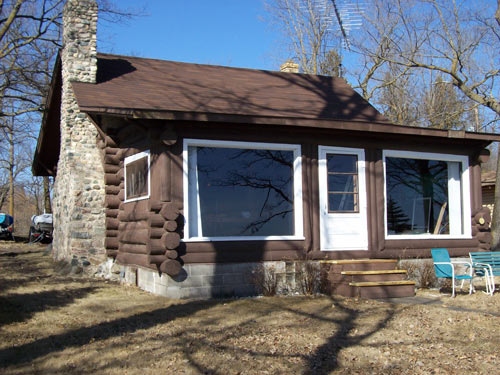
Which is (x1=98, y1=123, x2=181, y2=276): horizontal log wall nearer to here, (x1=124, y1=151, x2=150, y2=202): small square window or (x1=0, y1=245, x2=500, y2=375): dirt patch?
(x1=124, y1=151, x2=150, y2=202): small square window

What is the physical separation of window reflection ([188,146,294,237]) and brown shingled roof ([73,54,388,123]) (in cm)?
101

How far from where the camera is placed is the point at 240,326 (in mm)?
6863

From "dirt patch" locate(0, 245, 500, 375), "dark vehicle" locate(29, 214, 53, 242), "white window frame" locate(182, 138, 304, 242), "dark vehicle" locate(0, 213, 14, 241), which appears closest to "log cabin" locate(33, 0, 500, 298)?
"white window frame" locate(182, 138, 304, 242)

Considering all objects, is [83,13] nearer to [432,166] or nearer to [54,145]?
[54,145]

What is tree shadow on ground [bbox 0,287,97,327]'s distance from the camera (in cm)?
751

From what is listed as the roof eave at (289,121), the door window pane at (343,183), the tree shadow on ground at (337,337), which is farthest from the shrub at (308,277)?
the roof eave at (289,121)

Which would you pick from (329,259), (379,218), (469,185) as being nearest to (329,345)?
(329,259)

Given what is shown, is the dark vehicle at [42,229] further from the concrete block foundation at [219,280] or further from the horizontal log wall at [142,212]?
the concrete block foundation at [219,280]

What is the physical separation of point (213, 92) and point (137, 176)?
2.62m

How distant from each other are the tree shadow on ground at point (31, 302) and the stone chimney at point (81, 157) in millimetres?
2163

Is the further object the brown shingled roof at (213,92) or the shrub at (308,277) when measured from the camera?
the brown shingled roof at (213,92)

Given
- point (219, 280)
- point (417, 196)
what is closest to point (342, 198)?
point (417, 196)

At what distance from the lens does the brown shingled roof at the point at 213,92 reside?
10.1 meters

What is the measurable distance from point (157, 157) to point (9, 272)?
A: 18.4 feet
